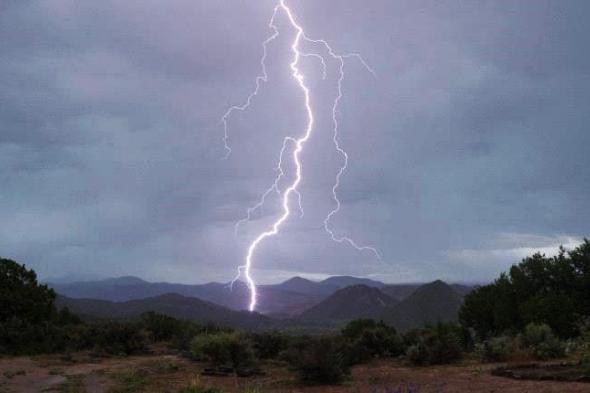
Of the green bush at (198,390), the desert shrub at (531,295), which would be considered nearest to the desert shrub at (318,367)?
the green bush at (198,390)

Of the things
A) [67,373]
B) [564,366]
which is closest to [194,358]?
[67,373]

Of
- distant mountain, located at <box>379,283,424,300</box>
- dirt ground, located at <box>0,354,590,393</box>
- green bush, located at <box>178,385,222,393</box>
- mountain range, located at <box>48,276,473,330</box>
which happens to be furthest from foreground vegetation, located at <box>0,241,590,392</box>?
distant mountain, located at <box>379,283,424,300</box>

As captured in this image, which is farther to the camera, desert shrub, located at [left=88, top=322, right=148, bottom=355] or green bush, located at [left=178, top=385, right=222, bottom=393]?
desert shrub, located at [left=88, top=322, right=148, bottom=355]

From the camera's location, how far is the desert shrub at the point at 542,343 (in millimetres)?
15159

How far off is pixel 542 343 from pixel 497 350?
1129mm

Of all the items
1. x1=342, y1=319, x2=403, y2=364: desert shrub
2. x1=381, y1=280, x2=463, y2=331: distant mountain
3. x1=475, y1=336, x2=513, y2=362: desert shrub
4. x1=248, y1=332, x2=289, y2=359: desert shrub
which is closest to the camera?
x1=475, y1=336, x2=513, y2=362: desert shrub

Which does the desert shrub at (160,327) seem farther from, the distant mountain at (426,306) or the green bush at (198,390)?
the distant mountain at (426,306)

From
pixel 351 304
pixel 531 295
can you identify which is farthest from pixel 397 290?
pixel 531 295

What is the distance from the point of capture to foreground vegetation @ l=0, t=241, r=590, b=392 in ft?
47.4

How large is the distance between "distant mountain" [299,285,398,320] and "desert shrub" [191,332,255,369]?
6247 centimetres

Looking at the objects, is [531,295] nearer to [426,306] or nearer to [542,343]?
[542,343]

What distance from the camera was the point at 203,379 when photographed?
13.2m

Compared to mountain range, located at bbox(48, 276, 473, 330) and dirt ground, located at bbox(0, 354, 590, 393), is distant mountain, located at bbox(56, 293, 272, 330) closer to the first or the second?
mountain range, located at bbox(48, 276, 473, 330)

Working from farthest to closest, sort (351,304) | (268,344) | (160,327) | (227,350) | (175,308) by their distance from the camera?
(351,304), (175,308), (160,327), (268,344), (227,350)
